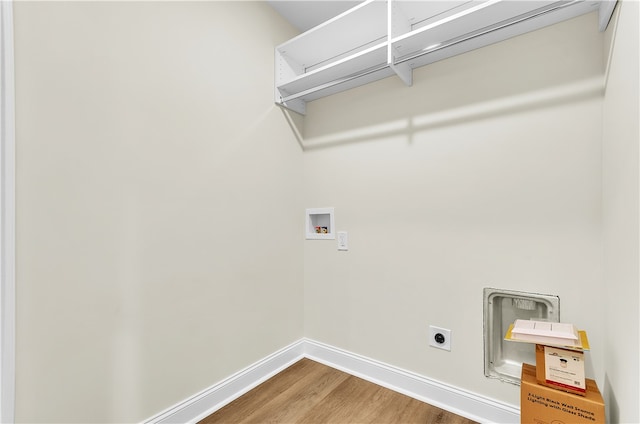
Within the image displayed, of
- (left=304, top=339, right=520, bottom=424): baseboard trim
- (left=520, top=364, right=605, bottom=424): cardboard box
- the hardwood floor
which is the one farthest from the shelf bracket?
the hardwood floor

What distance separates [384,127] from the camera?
194cm

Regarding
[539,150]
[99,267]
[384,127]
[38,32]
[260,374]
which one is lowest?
[260,374]

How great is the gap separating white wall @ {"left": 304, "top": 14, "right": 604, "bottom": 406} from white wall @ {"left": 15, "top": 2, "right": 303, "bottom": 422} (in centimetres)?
51

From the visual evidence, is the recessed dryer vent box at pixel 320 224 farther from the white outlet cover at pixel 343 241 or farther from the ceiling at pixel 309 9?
the ceiling at pixel 309 9

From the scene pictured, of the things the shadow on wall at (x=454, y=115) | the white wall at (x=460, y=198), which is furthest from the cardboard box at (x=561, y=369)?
the shadow on wall at (x=454, y=115)

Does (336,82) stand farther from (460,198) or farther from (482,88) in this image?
(460,198)

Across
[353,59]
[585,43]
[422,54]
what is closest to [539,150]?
[585,43]

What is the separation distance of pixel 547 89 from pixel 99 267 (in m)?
→ 2.18

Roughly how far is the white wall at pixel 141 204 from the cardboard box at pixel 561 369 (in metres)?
1.50

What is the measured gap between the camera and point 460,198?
1654mm

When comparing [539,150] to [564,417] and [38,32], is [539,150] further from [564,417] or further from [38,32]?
[38,32]

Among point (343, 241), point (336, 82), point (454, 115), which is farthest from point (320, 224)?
point (454, 115)

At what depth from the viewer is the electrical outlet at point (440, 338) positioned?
1686 millimetres

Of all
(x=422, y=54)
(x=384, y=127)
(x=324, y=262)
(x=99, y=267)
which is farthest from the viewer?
(x=324, y=262)
